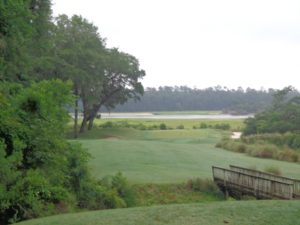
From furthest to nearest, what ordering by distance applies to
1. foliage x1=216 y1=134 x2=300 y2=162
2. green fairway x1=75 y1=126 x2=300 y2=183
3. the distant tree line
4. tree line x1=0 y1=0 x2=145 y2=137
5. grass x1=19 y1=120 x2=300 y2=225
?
the distant tree line
foliage x1=216 y1=134 x2=300 y2=162
tree line x1=0 y1=0 x2=145 y2=137
green fairway x1=75 y1=126 x2=300 y2=183
grass x1=19 y1=120 x2=300 y2=225

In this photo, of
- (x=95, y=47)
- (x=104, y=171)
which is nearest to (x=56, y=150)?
(x=104, y=171)

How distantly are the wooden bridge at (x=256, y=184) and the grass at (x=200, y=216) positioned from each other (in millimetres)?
7031

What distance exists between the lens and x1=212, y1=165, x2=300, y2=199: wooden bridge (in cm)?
1931

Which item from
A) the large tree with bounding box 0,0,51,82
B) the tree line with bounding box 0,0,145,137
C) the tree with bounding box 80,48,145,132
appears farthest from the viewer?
the tree with bounding box 80,48,145,132

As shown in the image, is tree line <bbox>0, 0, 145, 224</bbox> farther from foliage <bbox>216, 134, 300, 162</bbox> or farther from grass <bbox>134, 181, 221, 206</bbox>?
foliage <bbox>216, 134, 300, 162</bbox>

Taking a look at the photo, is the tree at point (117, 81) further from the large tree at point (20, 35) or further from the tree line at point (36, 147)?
the tree line at point (36, 147)

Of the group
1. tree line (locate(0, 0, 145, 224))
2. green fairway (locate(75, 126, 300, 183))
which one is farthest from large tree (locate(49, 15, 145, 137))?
tree line (locate(0, 0, 145, 224))

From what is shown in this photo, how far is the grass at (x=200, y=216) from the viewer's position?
10.5 m

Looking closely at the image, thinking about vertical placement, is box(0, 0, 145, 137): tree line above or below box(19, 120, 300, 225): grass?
above

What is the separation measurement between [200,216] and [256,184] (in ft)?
37.3

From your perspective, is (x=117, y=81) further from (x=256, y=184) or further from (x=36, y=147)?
(x=36, y=147)

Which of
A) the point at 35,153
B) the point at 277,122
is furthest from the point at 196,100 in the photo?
the point at 35,153

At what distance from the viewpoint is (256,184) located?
21.6m

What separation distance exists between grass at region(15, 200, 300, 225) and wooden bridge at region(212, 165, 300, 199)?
7.03 meters
